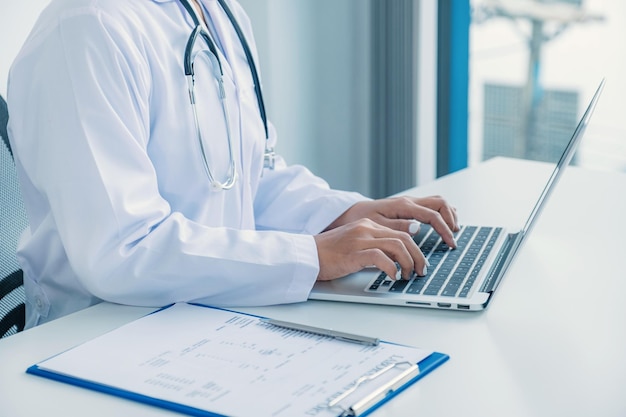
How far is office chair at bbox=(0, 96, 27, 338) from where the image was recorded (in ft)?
4.37

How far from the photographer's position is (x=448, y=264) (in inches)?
48.3

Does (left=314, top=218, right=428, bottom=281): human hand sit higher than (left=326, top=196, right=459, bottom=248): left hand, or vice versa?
(left=314, top=218, right=428, bottom=281): human hand

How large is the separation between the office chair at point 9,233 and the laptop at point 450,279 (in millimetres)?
504

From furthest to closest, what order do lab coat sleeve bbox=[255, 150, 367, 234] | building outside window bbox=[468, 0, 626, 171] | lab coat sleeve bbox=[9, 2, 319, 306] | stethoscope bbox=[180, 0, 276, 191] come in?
building outside window bbox=[468, 0, 626, 171] < lab coat sleeve bbox=[255, 150, 367, 234] < stethoscope bbox=[180, 0, 276, 191] < lab coat sleeve bbox=[9, 2, 319, 306]

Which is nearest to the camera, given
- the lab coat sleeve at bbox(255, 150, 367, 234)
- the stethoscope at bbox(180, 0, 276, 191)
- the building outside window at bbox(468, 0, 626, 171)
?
the stethoscope at bbox(180, 0, 276, 191)

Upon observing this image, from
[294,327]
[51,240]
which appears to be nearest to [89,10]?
[51,240]

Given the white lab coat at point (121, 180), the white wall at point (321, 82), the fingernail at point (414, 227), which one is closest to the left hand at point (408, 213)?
the fingernail at point (414, 227)

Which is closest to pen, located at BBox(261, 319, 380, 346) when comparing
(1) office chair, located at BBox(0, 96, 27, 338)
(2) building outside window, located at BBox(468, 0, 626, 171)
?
(1) office chair, located at BBox(0, 96, 27, 338)

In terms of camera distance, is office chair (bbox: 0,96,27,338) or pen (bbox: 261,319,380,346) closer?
pen (bbox: 261,319,380,346)

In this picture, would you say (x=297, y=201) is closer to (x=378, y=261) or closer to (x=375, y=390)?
(x=378, y=261)

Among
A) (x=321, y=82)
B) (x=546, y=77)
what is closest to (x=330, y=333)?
(x=321, y=82)

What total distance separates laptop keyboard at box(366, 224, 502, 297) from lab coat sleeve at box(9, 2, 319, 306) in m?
0.12

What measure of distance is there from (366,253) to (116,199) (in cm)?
32

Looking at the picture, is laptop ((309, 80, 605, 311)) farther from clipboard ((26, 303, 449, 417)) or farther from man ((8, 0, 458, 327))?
clipboard ((26, 303, 449, 417))
